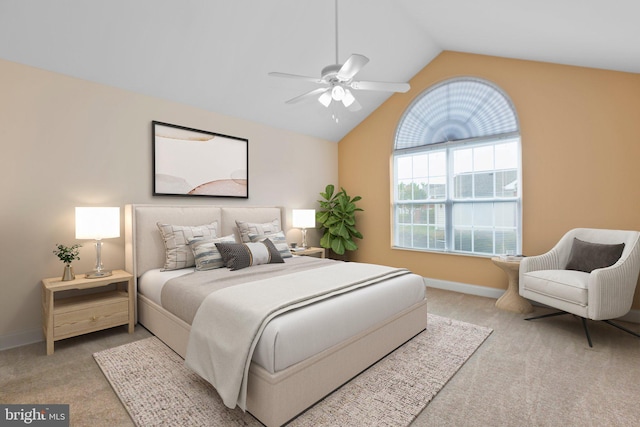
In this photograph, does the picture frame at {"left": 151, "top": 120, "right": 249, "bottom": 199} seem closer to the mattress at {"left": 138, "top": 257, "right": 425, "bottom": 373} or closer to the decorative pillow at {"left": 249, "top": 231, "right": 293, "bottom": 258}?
the decorative pillow at {"left": 249, "top": 231, "right": 293, "bottom": 258}

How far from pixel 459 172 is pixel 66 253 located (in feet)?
15.8

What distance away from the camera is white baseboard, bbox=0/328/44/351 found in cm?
265

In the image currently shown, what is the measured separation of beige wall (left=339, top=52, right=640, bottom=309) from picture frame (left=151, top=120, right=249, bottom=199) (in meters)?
2.90

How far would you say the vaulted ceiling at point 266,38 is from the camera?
2.54 meters

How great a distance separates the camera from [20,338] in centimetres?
272

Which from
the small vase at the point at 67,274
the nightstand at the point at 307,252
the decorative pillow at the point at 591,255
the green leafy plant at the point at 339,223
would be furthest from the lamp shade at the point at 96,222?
the decorative pillow at the point at 591,255

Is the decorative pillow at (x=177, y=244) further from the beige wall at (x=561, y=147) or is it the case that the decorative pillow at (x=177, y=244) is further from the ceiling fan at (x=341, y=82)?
the beige wall at (x=561, y=147)

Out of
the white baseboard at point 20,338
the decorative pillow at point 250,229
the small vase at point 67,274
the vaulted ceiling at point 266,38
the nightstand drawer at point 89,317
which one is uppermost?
the vaulted ceiling at point 266,38

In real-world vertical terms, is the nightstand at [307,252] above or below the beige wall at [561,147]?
below

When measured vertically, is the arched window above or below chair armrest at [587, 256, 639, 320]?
above

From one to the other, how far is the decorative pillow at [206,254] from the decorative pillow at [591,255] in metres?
3.68

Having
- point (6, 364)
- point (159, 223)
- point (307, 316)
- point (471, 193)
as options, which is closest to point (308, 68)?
point (159, 223)

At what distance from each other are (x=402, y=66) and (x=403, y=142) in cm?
115

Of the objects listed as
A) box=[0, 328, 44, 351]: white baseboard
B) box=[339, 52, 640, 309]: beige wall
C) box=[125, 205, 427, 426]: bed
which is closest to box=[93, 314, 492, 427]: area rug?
box=[125, 205, 427, 426]: bed
